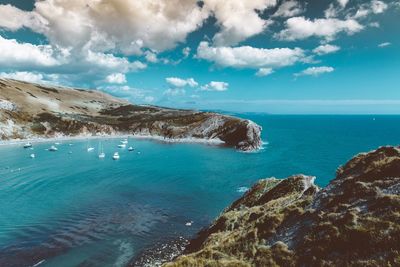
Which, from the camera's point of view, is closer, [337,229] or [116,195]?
[337,229]

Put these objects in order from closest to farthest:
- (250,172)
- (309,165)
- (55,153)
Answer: (250,172) → (309,165) → (55,153)

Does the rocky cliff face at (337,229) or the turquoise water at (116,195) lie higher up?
the rocky cliff face at (337,229)

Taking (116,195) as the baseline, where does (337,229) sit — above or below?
above

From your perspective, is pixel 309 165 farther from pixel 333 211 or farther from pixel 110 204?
pixel 333 211

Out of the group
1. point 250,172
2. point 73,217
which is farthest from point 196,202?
point 250,172

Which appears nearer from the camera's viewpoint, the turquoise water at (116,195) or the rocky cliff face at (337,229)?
the rocky cliff face at (337,229)
